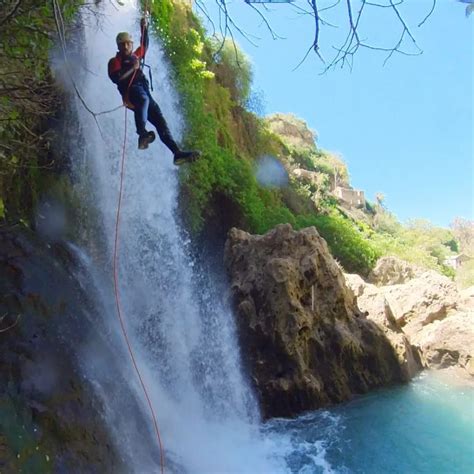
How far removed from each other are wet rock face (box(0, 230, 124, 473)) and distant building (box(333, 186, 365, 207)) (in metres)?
27.8

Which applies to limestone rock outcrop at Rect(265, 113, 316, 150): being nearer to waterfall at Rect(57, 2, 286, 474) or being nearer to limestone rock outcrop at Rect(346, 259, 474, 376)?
limestone rock outcrop at Rect(346, 259, 474, 376)

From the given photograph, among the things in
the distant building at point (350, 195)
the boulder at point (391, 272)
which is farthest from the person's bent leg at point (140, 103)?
the distant building at point (350, 195)

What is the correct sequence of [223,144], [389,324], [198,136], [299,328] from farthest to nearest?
[223,144] → [198,136] → [389,324] → [299,328]

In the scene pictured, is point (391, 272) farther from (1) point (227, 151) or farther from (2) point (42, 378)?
(2) point (42, 378)

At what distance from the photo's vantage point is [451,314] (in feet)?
37.7

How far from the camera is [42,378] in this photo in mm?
4363

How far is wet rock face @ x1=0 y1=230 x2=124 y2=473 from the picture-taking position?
3.85 m

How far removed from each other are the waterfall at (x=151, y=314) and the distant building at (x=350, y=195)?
919 inches

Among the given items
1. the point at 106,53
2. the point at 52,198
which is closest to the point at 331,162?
the point at 106,53

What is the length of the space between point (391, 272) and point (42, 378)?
15.2 metres

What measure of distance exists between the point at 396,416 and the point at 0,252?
6636 millimetres

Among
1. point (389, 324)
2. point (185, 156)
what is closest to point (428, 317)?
point (389, 324)

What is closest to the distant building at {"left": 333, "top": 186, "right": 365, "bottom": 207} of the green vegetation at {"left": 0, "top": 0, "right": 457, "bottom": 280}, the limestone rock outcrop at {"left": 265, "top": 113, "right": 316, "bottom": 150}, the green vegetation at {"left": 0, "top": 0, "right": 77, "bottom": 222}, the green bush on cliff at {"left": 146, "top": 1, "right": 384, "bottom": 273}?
the limestone rock outcrop at {"left": 265, "top": 113, "right": 316, "bottom": 150}

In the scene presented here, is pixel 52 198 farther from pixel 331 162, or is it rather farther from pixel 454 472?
pixel 331 162
